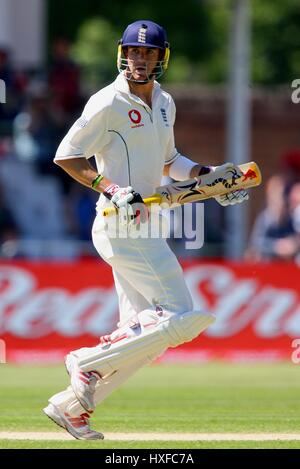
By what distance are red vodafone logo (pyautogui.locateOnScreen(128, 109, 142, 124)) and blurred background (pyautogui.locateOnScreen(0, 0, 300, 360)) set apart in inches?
A: 223

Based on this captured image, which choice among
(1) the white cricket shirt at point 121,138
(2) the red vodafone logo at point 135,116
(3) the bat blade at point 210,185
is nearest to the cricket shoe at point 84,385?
(1) the white cricket shirt at point 121,138

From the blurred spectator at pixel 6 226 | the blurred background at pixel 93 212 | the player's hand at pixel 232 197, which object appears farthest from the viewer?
the blurred spectator at pixel 6 226

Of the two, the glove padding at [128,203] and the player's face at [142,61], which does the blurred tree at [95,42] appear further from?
the glove padding at [128,203]

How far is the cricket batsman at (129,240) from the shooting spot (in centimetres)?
730

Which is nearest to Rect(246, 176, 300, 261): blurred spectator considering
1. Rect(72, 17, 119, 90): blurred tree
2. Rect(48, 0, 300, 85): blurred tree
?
Rect(48, 0, 300, 85): blurred tree

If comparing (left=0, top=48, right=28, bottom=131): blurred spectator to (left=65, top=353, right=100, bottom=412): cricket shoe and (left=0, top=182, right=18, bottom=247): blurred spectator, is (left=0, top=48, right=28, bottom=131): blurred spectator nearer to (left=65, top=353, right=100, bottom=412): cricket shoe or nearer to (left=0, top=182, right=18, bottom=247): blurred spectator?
(left=0, top=182, right=18, bottom=247): blurred spectator

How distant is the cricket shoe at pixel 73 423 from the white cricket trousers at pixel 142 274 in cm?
4

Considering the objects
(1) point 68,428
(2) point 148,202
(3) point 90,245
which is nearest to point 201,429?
(1) point 68,428

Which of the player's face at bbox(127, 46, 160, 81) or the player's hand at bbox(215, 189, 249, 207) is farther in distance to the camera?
the player's hand at bbox(215, 189, 249, 207)

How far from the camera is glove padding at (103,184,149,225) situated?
7102 millimetres

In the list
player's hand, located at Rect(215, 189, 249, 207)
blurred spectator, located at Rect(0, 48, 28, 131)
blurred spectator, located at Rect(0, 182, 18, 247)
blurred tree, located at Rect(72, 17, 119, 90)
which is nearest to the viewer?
player's hand, located at Rect(215, 189, 249, 207)

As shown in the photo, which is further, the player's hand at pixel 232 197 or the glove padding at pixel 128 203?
the player's hand at pixel 232 197

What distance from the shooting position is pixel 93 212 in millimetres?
15883

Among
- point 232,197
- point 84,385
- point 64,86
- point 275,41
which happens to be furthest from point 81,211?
point 275,41
